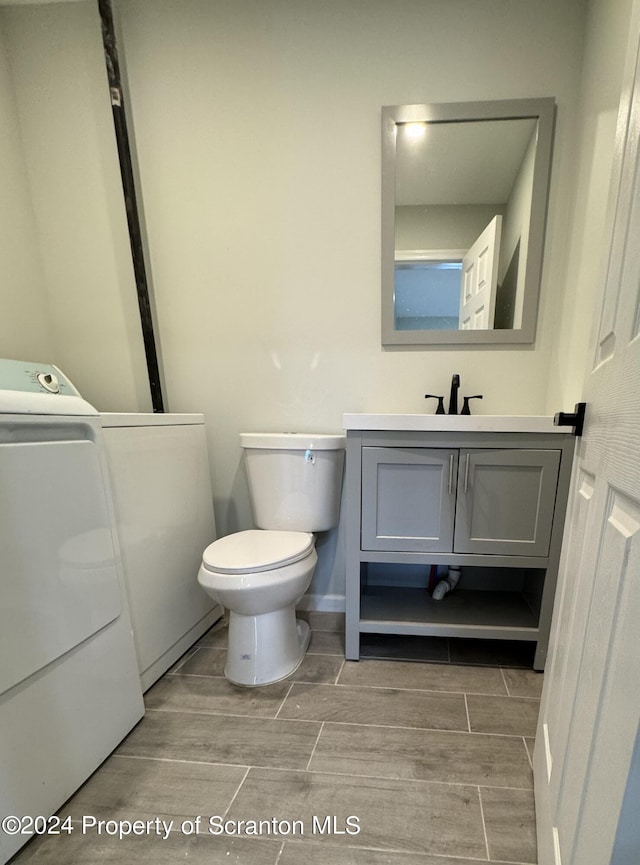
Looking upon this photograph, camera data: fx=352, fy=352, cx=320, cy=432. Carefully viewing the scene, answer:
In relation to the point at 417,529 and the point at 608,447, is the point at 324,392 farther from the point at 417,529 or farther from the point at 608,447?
the point at 608,447

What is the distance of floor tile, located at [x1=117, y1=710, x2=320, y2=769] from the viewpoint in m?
0.94

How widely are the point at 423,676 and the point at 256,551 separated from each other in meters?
0.73

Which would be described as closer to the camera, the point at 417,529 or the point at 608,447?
the point at 608,447

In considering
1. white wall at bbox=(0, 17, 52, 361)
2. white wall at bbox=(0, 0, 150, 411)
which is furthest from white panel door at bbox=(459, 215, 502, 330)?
white wall at bbox=(0, 17, 52, 361)

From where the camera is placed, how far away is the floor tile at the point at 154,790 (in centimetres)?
82

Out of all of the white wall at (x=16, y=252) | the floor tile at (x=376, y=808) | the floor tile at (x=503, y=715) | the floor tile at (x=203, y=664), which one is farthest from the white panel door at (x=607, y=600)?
the white wall at (x=16, y=252)

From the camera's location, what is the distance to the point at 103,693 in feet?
3.06

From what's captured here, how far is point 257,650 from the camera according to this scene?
1191 mm

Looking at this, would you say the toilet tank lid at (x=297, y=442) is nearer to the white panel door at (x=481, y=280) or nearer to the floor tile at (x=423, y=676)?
the white panel door at (x=481, y=280)

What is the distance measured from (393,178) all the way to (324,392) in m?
0.86

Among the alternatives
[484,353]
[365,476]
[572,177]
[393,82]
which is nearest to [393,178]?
[393,82]

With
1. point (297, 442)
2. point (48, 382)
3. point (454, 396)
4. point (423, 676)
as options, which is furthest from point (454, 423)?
point (48, 382)

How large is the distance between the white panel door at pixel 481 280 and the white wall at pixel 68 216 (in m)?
1.40

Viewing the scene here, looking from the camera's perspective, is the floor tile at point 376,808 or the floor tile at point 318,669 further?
the floor tile at point 318,669
